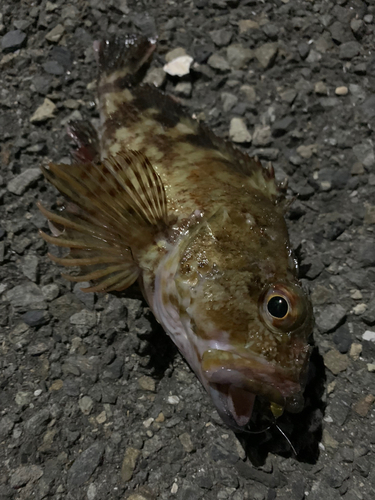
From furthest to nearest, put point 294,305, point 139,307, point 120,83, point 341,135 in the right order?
point 341,135, point 120,83, point 139,307, point 294,305

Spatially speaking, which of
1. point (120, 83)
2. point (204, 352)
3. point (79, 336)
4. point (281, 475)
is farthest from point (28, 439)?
point (120, 83)

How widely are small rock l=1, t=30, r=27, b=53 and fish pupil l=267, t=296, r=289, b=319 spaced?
128 inches

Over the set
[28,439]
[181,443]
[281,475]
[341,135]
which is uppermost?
[341,135]

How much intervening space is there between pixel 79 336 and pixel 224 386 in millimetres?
1268

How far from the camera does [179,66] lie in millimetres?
3494

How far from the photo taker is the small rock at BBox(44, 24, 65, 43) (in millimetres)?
3508

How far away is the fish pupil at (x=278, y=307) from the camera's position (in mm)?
1856

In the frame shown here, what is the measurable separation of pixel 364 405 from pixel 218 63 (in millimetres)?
3010

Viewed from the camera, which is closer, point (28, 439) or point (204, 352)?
point (204, 352)

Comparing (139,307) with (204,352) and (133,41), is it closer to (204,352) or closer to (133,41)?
(204,352)

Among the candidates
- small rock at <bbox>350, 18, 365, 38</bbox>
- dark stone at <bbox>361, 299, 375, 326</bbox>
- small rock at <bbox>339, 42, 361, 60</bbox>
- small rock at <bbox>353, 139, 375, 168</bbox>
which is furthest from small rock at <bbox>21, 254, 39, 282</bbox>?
small rock at <bbox>350, 18, 365, 38</bbox>

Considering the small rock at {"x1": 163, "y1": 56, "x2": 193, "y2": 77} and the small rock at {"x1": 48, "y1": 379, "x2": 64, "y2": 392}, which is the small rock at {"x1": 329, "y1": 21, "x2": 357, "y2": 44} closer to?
the small rock at {"x1": 163, "y1": 56, "x2": 193, "y2": 77}

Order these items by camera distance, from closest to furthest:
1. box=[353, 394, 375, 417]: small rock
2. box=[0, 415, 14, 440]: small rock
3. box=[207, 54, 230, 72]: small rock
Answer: box=[0, 415, 14, 440]: small rock, box=[353, 394, 375, 417]: small rock, box=[207, 54, 230, 72]: small rock

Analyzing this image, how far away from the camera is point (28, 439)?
246 cm
